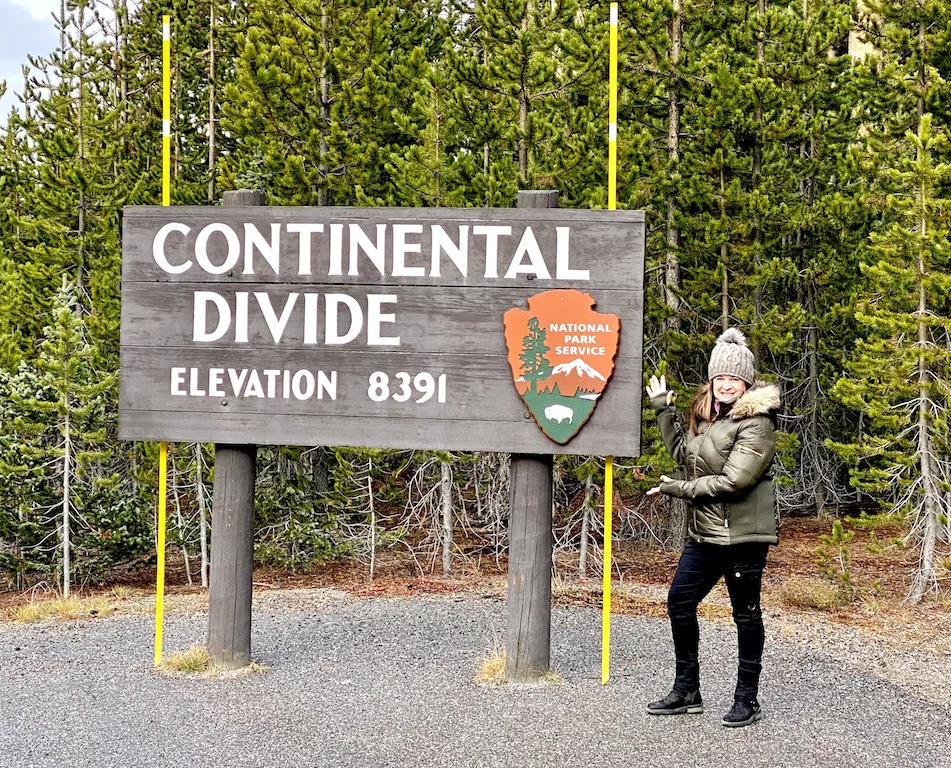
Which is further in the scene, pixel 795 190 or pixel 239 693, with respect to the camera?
pixel 795 190

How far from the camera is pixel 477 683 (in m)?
6.90

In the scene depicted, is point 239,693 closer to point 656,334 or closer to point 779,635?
point 779,635

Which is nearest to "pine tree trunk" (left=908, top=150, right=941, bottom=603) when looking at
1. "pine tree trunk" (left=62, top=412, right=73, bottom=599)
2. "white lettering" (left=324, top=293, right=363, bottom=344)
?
"white lettering" (left=324, top=293, right=363, bottom=344)

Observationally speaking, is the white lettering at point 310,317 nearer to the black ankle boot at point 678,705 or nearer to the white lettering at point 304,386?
the white lettering at point 304,386

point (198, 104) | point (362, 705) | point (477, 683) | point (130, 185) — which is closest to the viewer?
point (362, 705)

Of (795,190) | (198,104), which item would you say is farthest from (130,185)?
(795,190)

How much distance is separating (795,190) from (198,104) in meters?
12.1

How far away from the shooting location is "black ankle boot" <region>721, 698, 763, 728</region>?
5.89 meters

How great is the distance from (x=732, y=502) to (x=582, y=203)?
7.03 m

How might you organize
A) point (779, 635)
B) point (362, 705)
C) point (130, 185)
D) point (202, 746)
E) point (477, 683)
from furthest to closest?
point (130, 185) < point (779, 635) < point (477, 683) < point (362, 705) < point (202, 746)

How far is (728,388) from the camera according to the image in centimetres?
581

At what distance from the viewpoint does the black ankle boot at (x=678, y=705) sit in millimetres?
6125

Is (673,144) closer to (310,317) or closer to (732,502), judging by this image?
(310,317)

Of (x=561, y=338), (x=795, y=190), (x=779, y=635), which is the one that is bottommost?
(x=779, y=635)
